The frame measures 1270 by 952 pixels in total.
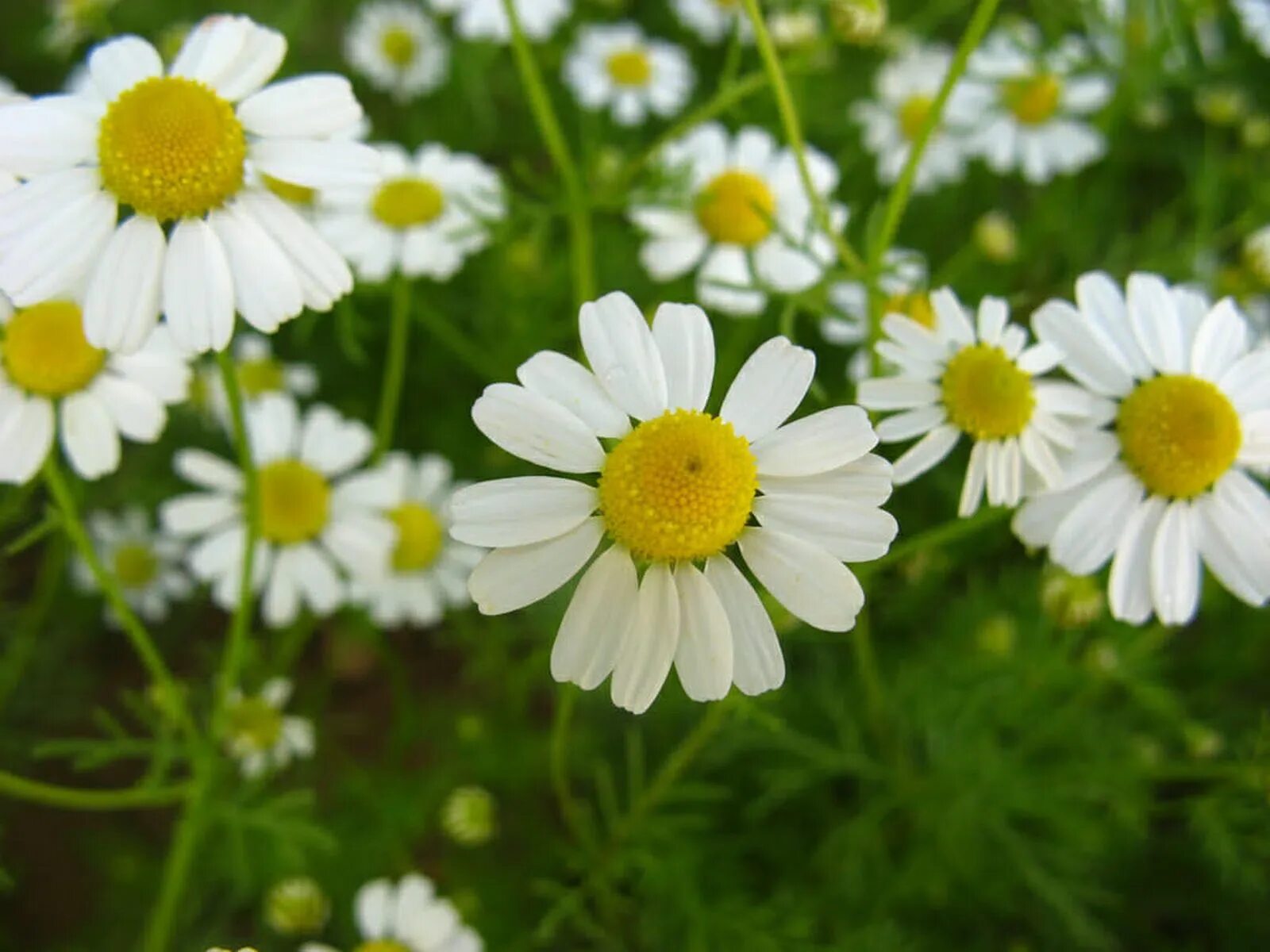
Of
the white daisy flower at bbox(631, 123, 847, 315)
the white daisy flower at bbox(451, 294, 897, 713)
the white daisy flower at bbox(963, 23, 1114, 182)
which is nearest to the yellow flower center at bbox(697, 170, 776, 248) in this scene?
the white daisy flower at bbox(631, 123, 847, 315)

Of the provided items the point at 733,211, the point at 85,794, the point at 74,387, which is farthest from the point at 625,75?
the point at 85,794

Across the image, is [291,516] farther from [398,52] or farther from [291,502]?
[398,52]

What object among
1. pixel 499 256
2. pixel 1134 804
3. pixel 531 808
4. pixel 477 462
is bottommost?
pixel 531 808

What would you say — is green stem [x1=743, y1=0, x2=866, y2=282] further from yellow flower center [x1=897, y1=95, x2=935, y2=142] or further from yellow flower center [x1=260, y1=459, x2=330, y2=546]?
yellow flower center [x1=897, y1=95, x2=935, y2=142]

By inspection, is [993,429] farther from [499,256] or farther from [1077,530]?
[499,256]

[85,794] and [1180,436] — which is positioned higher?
[1180,436]

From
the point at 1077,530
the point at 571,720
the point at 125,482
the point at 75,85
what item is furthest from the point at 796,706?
the point at 75,85

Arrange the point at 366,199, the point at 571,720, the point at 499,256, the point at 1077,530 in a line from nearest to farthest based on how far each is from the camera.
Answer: the point at 1077,530
the point at 366,199
the point at 499,256
the point at 571,720
